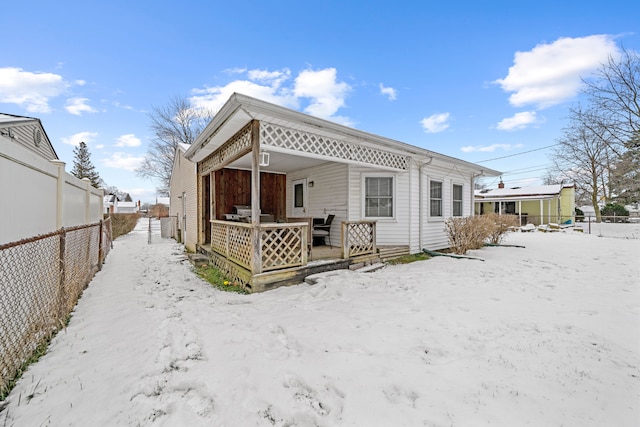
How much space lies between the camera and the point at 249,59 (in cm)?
1102

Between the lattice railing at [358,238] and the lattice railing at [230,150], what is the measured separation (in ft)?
8.77

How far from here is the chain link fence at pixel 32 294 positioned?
2.21 m

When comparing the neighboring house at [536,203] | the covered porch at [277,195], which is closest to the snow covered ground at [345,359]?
the covered porch at [277,195]

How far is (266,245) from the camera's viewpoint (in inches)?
192

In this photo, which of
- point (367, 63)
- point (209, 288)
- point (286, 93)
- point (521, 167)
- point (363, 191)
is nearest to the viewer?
point (209, 288)

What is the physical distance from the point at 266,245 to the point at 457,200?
7.41 metres

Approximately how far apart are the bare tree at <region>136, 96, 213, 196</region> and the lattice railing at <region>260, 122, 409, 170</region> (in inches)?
777

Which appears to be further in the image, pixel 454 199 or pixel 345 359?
pixel 454 199

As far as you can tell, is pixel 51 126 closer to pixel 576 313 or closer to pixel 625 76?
pixel 576 313

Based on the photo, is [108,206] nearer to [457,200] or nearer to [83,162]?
[83,162]

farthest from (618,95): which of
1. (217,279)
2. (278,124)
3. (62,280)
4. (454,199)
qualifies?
(62,280)

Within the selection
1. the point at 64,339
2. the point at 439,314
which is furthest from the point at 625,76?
the point at 64,339

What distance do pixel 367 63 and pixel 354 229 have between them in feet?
26.4

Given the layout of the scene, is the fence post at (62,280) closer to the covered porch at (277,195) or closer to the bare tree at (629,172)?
the covered porch at (277,195)
